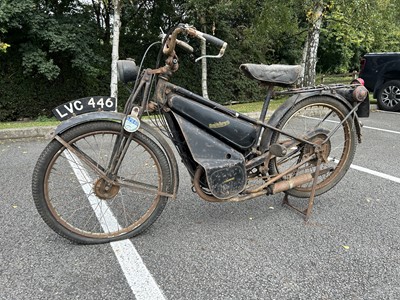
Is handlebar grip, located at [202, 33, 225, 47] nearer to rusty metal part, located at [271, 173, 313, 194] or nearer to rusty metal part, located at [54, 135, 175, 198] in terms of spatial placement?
rusty metal part, located at [54, 135, 175, 198]

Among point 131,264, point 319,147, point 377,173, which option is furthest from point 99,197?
point 377,173

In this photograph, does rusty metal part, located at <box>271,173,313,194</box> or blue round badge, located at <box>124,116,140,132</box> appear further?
rusty metal part, located at <box>271,173,313,194</box>

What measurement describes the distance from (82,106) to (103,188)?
0.63 metres

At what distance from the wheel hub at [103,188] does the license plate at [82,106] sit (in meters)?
0.52

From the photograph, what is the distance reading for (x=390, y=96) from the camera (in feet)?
29.5

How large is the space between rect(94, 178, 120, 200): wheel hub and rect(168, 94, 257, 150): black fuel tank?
74 centimetres

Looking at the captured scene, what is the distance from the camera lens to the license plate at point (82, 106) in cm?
255

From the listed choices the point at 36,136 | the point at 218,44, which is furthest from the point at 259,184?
the point at 36,136

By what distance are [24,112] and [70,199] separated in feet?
23.8

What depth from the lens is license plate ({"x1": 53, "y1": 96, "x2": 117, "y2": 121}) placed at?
2551 mm

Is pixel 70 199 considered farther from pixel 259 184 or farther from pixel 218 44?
pixel 218 44

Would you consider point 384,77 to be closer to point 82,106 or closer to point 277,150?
point 277,150

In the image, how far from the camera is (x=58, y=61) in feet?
32.0

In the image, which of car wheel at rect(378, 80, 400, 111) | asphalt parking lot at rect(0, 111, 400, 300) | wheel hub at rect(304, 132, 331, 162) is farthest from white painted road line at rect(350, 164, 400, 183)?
car wheel at rect(378, 80, 400, 111)
